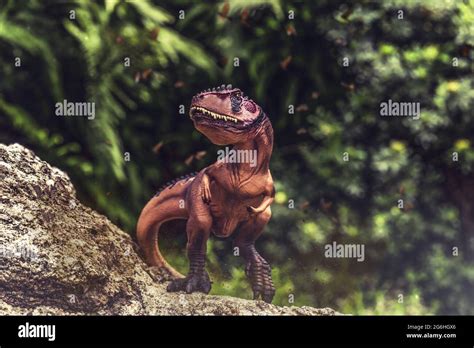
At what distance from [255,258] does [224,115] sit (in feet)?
4.25

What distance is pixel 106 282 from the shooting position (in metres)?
7.02

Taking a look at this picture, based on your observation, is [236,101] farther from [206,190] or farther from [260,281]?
[260,281]

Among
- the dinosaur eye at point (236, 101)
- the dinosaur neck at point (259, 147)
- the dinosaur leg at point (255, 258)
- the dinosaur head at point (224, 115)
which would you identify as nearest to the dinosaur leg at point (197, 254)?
the dinosaur leg at point (255, 258)

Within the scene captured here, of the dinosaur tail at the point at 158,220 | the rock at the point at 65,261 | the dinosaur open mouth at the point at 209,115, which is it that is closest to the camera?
the rock at the point at 65,261

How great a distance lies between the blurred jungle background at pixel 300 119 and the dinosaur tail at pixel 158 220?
0.30 ft

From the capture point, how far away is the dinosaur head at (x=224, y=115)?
23.4 feet

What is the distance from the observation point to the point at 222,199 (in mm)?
7207

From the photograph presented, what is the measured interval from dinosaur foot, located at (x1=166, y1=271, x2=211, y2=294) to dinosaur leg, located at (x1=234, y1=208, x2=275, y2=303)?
38 cm

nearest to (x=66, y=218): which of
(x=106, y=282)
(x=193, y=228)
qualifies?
(x=106, y=282)

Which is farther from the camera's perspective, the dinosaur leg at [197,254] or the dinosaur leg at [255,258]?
the dinosaur leg at [255,258]

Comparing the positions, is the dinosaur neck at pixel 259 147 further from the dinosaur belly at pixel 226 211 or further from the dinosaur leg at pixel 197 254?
the dinosaur leg at pixel 197 254

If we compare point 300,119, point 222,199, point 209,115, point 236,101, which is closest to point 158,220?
point 222,199

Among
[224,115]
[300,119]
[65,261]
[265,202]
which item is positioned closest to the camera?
[65,261]
